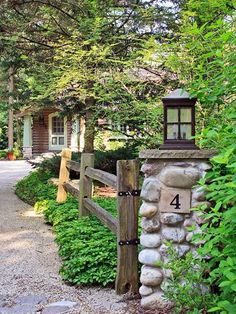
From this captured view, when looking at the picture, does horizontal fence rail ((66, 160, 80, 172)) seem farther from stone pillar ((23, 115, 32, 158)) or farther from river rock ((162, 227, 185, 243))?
stone pillar ((23, 115, 32, 158))

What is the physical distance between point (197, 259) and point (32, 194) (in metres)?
6.28

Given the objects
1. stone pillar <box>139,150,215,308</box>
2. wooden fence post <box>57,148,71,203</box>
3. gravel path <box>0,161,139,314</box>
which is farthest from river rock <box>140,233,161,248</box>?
wooden fence post <box>57,148,71,203</box>

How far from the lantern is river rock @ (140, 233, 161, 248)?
678mm

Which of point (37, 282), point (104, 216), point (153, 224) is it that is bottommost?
point (37, 282)

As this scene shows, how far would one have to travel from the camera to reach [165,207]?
300 centimetres

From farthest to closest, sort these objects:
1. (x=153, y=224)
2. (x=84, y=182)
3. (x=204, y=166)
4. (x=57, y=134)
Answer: (x=57, y=134)
(x=84, y=182)
(x=153, y=224)
(x=204, y=166)

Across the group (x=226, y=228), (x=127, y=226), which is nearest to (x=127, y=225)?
(x=127, y=226)

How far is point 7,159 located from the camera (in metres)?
22.9

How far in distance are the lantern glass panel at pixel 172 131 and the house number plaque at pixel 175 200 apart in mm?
408

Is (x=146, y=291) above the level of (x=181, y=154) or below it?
below

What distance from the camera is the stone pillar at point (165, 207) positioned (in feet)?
9.64

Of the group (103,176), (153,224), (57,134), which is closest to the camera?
(153,224)

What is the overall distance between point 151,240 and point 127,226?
46 centimetres

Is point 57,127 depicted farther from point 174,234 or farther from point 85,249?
point 174,234
